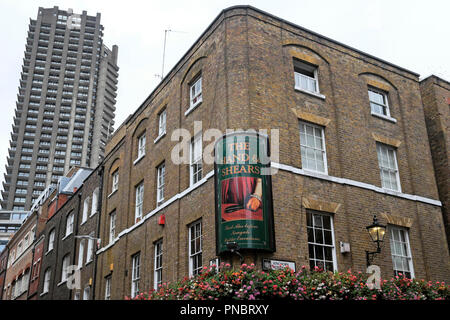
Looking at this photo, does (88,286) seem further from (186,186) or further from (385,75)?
(385,75)

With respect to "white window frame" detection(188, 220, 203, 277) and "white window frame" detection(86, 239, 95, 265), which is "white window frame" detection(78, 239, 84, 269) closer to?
"white window frame" detection(86, 239, 95, 265)

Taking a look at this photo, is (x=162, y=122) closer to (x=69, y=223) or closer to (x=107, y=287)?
(x=107, y=287)

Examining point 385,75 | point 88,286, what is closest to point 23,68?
point 88,286

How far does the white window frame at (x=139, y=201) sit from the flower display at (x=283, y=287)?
740 cm

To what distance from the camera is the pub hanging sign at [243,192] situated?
1309cm

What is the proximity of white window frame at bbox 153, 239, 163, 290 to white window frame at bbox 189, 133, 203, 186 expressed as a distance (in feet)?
9.83

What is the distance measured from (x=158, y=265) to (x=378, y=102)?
10.5m

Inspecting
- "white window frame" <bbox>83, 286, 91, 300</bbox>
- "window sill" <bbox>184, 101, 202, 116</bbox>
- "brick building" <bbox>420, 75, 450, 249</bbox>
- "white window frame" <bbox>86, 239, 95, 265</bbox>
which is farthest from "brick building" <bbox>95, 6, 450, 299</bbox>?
"white window frame" <bbox>86, 239, 95, 265</bbox>

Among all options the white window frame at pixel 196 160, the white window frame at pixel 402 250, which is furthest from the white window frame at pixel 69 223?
the white window frame at pixel 402 250

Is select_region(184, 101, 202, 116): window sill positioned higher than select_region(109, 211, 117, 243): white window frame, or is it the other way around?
select_region(184, 101, 202, 116): window sill

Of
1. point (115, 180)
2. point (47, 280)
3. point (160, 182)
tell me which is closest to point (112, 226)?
point (115, 180)

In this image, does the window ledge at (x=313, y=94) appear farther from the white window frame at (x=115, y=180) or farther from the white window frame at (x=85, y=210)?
the white window frame at (x=85, y=210)

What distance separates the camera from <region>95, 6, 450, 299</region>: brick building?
14930mm
